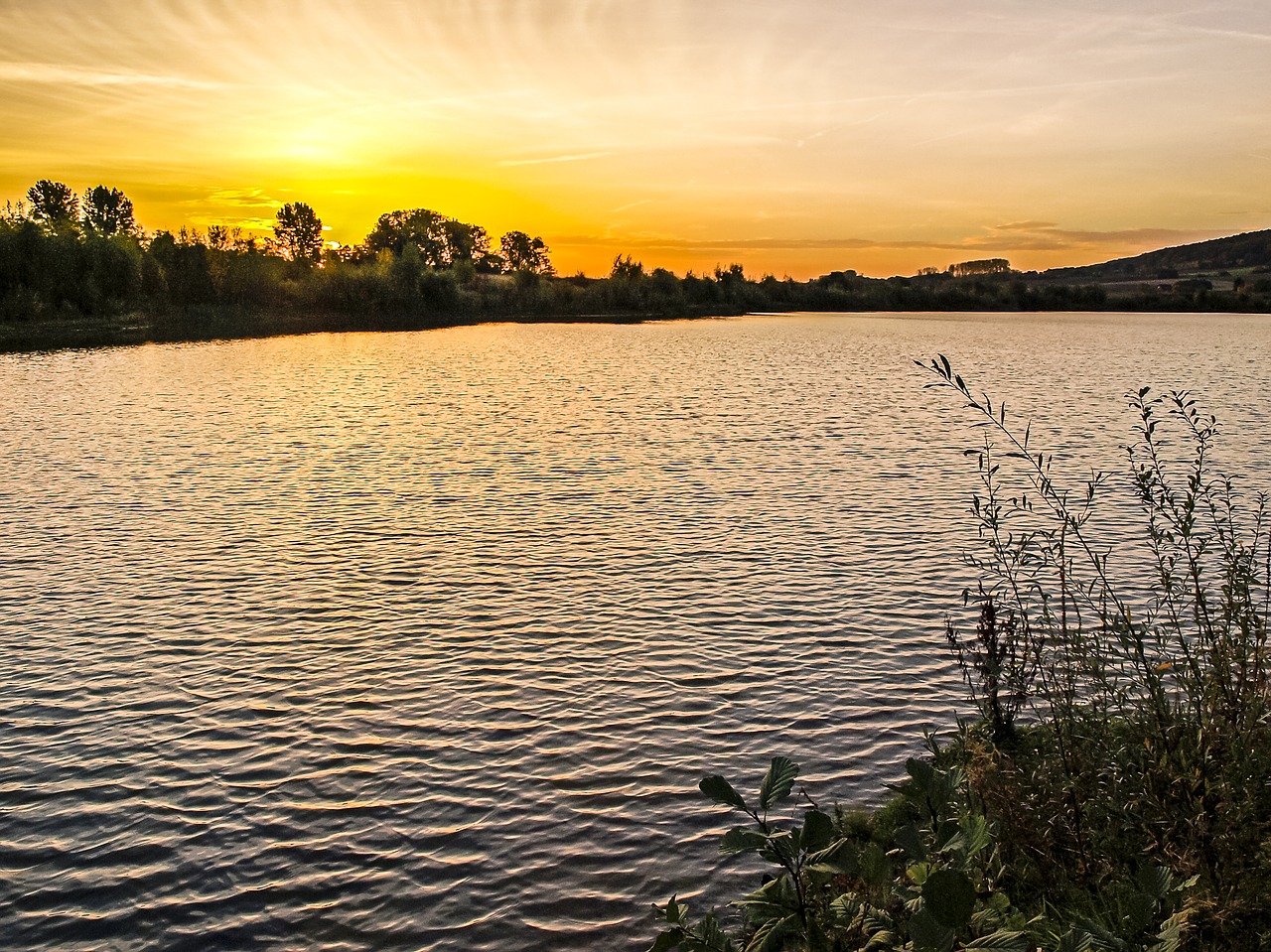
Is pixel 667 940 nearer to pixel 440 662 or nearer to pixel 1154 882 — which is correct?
pixel 1154 882

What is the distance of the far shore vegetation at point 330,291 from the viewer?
92.9m

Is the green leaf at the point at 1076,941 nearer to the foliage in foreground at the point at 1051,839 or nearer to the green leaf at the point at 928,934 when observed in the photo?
the foliage in foreground at the point at 1051,839

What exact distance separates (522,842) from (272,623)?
265 inches

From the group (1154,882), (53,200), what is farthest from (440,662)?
(53,200)

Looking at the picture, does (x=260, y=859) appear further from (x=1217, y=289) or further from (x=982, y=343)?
(x=1217, y=289)

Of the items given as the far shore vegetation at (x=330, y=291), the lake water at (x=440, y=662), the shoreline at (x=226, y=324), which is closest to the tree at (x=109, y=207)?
the far shore vegetation at (x=330, y=291)

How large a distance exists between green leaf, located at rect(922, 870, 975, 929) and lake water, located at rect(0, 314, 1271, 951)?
324 cm

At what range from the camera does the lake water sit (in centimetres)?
719

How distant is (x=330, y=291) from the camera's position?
13125cm

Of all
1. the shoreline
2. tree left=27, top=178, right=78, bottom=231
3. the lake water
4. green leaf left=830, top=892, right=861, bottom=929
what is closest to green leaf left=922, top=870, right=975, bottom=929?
green leaf left=830, top=892, right=861, bottom=929

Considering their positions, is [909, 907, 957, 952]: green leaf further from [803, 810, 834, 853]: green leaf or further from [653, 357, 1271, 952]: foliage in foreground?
[803, 810, 834, 853]: green leaf

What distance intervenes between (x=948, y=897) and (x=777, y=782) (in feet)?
2.85

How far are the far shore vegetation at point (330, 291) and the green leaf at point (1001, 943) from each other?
78240 mm

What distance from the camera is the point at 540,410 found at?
120 feet
